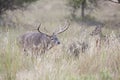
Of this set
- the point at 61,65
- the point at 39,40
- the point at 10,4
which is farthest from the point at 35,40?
the point at 10,4

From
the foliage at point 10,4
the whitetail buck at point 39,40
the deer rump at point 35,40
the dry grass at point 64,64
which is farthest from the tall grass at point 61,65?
the foliage at point 10,4

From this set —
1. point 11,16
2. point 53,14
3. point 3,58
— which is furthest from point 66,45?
point 53,14

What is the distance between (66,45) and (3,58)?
222cm

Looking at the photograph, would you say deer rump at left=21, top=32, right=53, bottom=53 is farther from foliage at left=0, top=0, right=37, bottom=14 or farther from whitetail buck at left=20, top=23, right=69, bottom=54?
foliage at left=0, top=0, right=37, bottom=14

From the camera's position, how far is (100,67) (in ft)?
21.7

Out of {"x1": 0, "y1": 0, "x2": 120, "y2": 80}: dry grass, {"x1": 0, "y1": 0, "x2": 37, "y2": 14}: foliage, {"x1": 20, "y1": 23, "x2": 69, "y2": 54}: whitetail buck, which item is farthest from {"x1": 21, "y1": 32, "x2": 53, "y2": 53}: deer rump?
{"x1": 0, "y1": 0, "x2": 37, "y2": 14}: foliage

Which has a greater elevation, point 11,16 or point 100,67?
point 100,67

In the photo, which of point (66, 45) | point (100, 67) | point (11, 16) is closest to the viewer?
point (100, 67)

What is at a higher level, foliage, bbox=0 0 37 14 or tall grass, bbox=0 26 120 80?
tall grass, bbox=0 26 120 80

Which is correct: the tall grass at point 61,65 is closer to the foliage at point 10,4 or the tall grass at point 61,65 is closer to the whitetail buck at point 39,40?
the whitetail buck at point 39,40

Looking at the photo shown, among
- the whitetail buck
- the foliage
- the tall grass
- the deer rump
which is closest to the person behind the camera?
the tall grass

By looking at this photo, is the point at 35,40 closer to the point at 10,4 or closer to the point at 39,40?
the point at 39,40

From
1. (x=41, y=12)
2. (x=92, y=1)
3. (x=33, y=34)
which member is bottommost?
(x=41, y=12)

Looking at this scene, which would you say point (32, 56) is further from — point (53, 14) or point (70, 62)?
point (53, 14)
